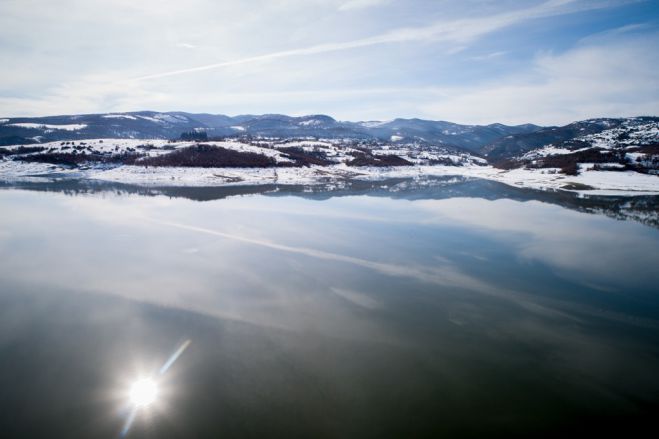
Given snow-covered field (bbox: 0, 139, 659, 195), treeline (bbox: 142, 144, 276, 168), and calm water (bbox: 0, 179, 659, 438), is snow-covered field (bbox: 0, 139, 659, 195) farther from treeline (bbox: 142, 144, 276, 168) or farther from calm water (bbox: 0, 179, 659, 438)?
calm water (bbox: 0, 179, 659, 438)

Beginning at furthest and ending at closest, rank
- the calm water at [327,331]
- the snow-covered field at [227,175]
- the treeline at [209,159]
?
the treeline at [209,159], the snow-covered field at [227,175], the calm water at [327,331]

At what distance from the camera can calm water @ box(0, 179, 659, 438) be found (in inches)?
332

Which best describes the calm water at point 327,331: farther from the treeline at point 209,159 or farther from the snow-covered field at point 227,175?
the treeline at point 209,159

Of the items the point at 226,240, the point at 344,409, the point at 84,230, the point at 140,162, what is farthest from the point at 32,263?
the point at 140,162

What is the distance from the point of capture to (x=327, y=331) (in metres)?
12.0

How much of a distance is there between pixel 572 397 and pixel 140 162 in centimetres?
8137

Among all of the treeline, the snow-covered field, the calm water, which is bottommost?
the calm water

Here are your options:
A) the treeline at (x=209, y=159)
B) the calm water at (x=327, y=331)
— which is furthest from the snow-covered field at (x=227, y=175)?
the calm water at (x=327, y=331)

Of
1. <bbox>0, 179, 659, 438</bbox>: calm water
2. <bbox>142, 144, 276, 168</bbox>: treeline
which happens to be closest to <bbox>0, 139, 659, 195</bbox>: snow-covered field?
<bbox>142, 144, 276, 168</bbox>: treeline

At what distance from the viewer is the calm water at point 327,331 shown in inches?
332

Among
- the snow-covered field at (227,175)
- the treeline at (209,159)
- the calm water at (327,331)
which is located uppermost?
the treeline at (209,159)

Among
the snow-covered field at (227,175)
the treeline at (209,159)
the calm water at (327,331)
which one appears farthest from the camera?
the treeline at (209,159)

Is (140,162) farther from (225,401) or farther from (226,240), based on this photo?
(225,401)

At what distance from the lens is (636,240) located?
2384cm
